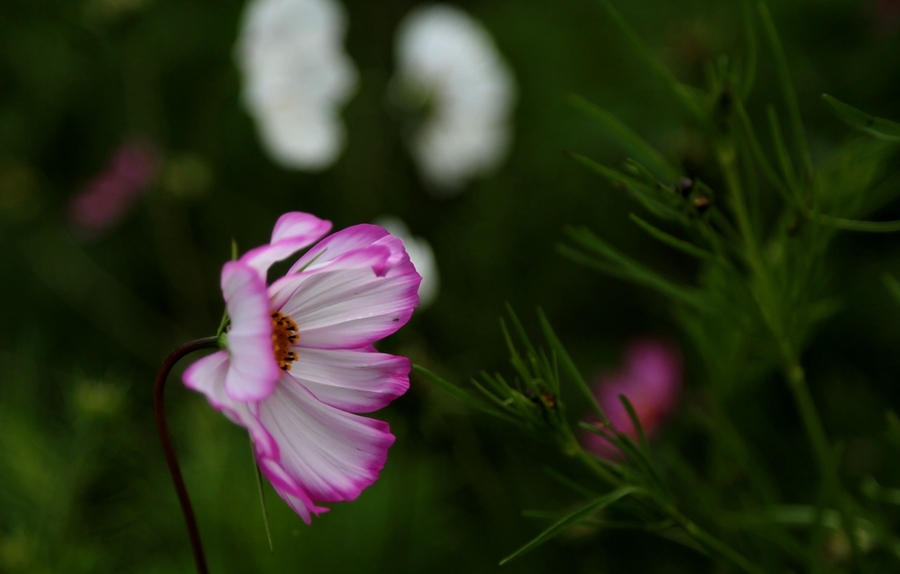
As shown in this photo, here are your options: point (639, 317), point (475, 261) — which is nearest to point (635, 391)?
point (639, 317)

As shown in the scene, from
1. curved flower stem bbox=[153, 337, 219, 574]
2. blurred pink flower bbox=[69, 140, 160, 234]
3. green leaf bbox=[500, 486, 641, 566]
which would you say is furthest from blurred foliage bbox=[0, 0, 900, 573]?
curved flower stem bbox=[153, 337, 219, 574]

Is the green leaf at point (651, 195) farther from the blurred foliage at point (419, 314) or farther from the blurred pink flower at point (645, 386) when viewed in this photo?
the blurred pink flower at point (645, 386)

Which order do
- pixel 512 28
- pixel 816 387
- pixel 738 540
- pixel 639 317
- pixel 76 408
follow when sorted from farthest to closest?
pixel 512 28 < pixel 639 317 < pixel 816 387 < pixel 76 408 < pixel 738 540

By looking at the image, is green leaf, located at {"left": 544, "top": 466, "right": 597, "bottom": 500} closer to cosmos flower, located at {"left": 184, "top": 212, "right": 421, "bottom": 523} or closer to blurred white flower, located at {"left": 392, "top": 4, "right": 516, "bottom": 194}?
cosmos flower, located at {"left": 184, "top": 212, "right": 421, "bottom": 523}

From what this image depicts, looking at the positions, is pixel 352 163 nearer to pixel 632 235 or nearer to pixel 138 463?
pixel 632 235

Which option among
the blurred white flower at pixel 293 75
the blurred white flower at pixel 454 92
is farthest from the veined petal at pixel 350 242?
the blurred white flower at pixel 454 92
